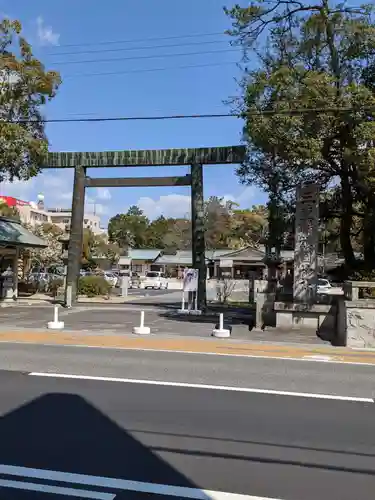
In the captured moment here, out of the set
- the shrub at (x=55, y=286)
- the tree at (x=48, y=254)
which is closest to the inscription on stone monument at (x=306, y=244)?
the shrub at (x=55, y=286)

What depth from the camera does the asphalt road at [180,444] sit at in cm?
452

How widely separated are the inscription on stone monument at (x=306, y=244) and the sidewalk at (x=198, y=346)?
11.8 feet

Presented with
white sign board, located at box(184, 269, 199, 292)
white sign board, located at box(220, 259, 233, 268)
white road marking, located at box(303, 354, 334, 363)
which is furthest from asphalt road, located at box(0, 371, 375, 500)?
white sign board, located at box(220, 259, 233, 268)

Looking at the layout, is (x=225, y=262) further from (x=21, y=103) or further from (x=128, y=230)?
(x=128, y=230)

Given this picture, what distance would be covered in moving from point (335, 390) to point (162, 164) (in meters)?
19.6

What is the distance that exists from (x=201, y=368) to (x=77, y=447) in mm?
4965

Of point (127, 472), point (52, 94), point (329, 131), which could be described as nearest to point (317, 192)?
point (329, 131)

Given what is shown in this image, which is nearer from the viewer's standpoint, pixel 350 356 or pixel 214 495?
pixel 214 495

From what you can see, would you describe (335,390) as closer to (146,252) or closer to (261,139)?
(261,139)

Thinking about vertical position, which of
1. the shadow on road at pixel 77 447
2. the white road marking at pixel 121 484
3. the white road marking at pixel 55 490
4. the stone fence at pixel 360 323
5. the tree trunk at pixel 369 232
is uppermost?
the tree trunk at pixel 369 232

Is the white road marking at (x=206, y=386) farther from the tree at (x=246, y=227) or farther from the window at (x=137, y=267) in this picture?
the window at (x=137, y=267)

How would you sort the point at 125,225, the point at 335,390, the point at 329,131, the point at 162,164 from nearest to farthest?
Answer: 1. the point at 335,390
2. the point at 329,131
3. the point at 162,164
4. the point at 125,225

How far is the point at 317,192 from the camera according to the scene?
17.5m

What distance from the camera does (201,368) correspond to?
10.2 m
